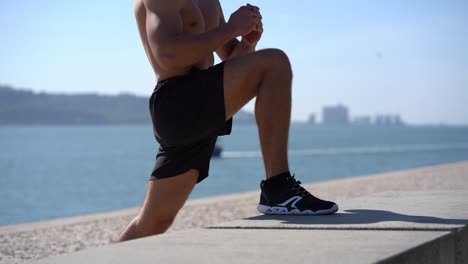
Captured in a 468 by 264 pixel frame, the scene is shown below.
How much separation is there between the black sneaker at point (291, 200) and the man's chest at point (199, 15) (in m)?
0.78

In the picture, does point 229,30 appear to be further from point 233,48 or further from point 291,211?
point 291,211

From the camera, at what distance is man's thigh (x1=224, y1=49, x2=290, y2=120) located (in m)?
3.42

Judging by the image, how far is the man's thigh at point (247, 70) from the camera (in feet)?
11.2

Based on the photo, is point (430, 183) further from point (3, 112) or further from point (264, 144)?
point (3, 112)

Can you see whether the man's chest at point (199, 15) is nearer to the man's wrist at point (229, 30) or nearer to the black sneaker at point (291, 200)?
the man's wrist at point (229, 30)

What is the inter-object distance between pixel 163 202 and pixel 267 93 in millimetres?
641

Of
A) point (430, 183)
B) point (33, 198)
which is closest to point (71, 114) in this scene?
point (33, 198)

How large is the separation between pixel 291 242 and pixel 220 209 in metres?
9.41

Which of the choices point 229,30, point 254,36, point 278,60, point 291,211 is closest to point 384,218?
point 291,211

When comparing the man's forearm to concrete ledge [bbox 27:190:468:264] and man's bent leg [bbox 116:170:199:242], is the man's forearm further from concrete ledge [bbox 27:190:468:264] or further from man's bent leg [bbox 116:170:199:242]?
concrete ledge [bbox 27:190:468:264]

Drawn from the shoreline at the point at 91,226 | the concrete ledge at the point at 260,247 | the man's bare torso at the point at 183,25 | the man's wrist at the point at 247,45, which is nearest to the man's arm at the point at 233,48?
the man's wrist at the point at 247,45

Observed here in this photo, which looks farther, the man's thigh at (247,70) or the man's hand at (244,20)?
the man's hand at (244,20)

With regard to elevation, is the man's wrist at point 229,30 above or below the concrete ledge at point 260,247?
above

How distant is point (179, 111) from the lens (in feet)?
11.5
